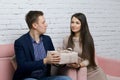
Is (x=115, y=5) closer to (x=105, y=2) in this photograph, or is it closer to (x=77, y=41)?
(x=105, y=2)

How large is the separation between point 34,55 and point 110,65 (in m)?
1.27

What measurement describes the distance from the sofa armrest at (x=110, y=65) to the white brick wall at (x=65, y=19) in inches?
17.3

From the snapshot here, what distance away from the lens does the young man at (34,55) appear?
256cm

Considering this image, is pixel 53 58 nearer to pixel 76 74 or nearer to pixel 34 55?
pixel 34 55

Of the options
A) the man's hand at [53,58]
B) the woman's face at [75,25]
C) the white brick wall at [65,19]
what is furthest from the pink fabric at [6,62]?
the woman's face at [75,25]

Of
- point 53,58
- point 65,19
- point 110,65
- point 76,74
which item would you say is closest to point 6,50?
point 53,58

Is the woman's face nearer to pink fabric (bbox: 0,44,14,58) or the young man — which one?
the young man

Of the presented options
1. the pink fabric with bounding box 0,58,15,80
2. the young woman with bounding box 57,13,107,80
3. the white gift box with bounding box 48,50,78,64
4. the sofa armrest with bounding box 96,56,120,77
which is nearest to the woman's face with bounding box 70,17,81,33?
the young woman with bounding box 57,13,107,80

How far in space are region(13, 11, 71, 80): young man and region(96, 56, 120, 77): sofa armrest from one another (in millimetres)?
1020

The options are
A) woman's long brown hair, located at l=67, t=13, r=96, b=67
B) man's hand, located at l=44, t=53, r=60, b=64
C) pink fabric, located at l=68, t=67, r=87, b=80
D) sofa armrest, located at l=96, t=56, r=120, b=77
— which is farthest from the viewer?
sofa armrest, located at l=96, t=56, r=120, b=77

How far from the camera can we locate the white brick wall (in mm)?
3072

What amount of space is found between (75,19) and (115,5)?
123 cm

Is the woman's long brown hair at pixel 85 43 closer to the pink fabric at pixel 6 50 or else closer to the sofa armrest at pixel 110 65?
the sofa armrest at pixel 110 65

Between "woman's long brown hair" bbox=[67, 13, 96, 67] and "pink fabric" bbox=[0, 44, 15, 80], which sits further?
"woman's long brown hair" bbox=[67, 13, 96, 67]
